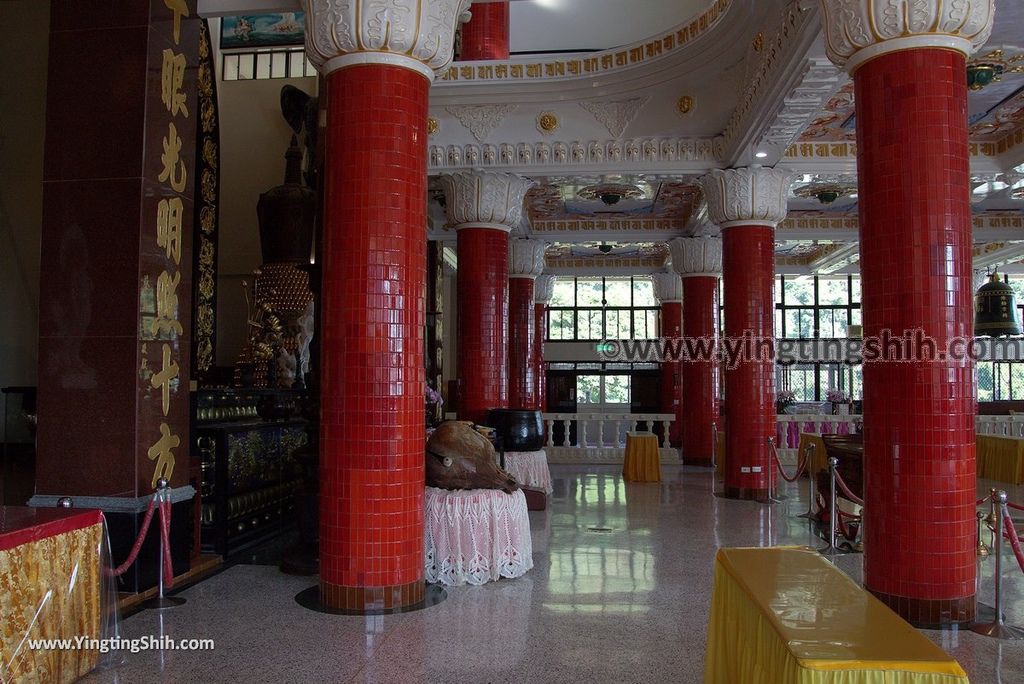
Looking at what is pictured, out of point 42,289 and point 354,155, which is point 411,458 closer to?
point 354,155

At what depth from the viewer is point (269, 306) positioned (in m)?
10.1

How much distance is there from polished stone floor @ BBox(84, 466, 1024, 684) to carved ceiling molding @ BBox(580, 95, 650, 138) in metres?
5.54

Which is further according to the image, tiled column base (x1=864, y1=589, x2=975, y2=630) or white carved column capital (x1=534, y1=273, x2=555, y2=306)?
white carved column capital (x1=534, y1=273, x2=555, y2=306)

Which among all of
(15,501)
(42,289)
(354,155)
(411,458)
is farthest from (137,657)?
(15,501)

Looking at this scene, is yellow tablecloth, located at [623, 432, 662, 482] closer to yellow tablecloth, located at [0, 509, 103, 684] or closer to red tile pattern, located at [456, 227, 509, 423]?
red tile pattern, located at [456, 227, 509, 423]

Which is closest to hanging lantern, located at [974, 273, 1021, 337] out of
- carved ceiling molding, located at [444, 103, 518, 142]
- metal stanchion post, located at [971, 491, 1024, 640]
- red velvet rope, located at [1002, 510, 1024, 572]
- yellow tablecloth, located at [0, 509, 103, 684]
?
carved ceiling molding, located at [444, 103, 518, 142]

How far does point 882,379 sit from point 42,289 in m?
5.61

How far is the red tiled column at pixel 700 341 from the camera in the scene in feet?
47.3

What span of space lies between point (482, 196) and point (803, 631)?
29.3 ft

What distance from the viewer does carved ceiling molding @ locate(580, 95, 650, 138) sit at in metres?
10.1

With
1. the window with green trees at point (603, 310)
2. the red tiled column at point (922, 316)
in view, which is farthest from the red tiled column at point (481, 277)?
the window with green trees at point (603, 310)

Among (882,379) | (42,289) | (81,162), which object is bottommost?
(882,379)

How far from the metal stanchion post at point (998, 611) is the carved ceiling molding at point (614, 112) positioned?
268 inches

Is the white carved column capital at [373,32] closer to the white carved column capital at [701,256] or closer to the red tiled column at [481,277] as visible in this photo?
the red tiled column at [481,277]
